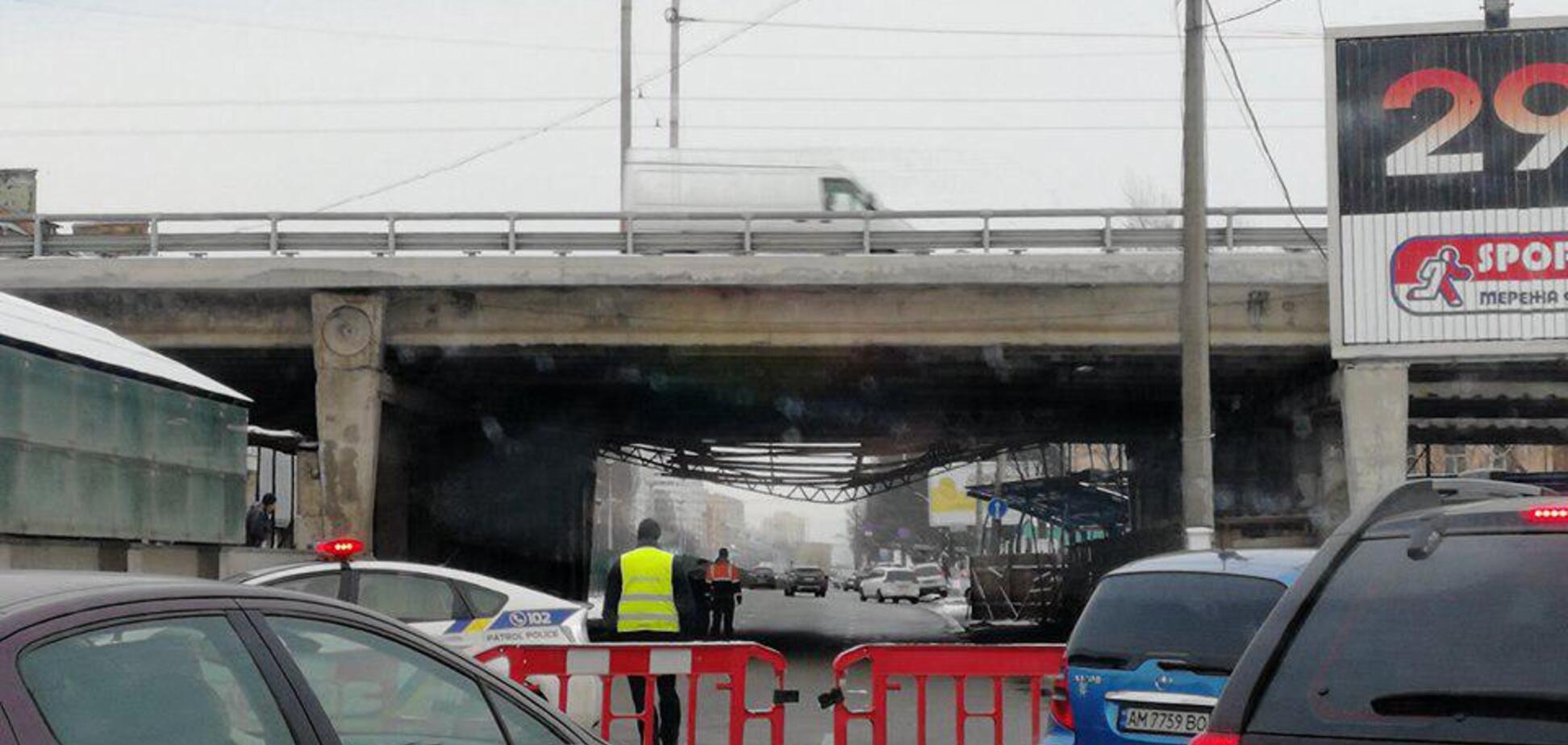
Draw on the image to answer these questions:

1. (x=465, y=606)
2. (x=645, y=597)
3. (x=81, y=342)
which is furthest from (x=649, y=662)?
(x=81, y=342)

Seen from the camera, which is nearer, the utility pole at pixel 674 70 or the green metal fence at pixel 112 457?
the green metal fence at pixel 112 457

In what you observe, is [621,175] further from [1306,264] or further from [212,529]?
[212,529]

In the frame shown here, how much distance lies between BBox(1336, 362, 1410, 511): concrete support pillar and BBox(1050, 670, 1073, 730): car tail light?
21.5 m

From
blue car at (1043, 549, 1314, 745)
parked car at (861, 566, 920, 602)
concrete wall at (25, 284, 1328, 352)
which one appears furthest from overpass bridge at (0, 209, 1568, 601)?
parked car at (861, 566, 920, 602)

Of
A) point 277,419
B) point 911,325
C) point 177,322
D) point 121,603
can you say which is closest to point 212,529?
point 177,322

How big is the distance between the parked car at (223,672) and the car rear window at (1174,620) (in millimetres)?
4239

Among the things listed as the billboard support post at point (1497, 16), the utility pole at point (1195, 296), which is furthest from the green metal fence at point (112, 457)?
the billboard support post at point (1497, 16)

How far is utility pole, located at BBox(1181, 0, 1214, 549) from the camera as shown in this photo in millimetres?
20359

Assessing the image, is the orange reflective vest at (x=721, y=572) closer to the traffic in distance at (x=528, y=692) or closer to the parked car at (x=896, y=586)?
the traffic in distance at (x=528, y=692)

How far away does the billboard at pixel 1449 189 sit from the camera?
28328 mm

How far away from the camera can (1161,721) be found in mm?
8750

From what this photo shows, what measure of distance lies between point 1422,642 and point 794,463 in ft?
192

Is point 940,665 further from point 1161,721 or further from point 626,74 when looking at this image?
point 626,74

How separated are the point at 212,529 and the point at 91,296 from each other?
34.2 feet
